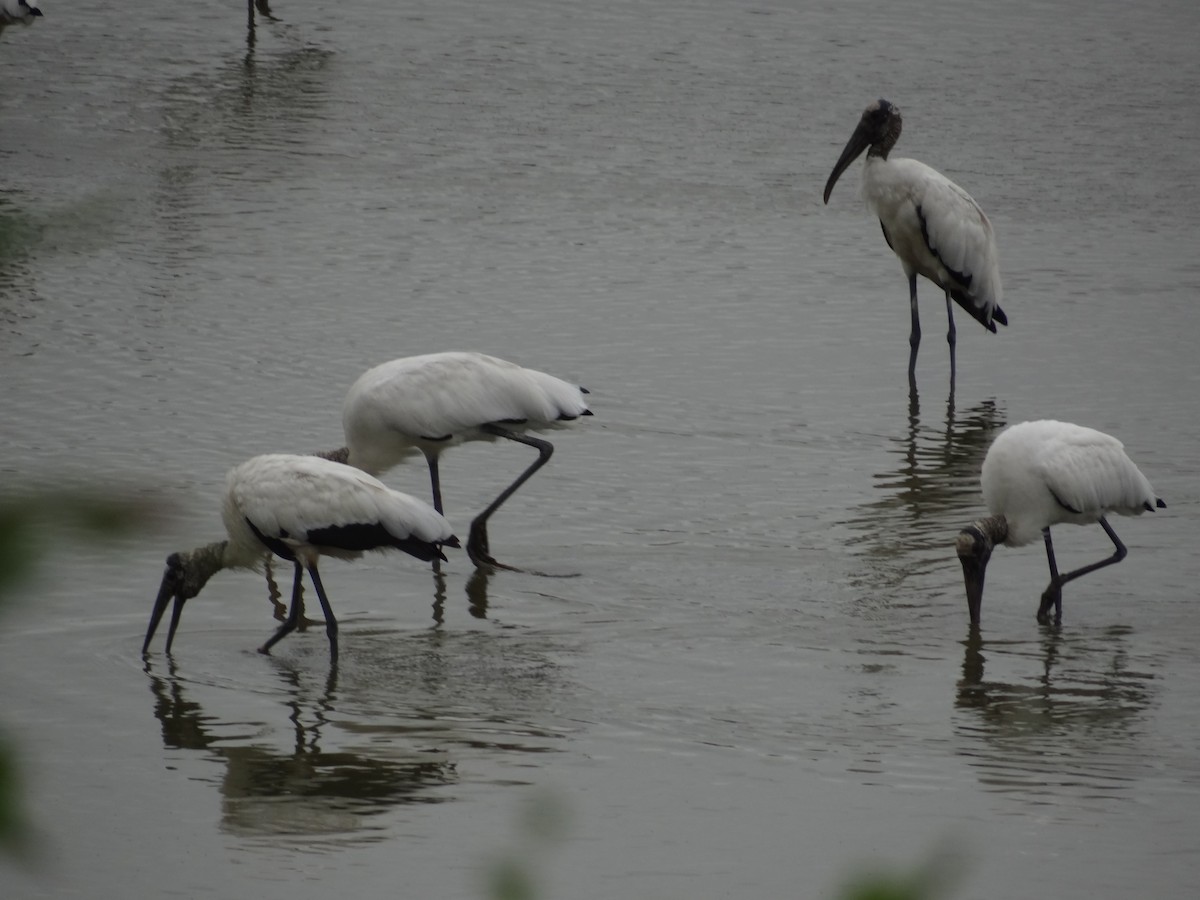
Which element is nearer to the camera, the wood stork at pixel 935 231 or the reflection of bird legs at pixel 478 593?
the reflection of bird legs at pixel 478 593

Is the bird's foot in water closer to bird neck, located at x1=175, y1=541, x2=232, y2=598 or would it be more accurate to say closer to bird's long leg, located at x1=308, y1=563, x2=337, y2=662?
bird's long leg, located at x1=308, y1=563, x2=337, y2=662

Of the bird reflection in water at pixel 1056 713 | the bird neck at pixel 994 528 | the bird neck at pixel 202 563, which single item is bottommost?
the bird reflection in water at pixel 1056 713

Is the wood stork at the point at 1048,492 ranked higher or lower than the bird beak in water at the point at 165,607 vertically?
higher

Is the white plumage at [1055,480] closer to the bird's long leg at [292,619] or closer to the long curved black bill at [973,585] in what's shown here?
the long curved black bill at [973,585]

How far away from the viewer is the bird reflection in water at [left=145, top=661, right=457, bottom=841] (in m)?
5.38

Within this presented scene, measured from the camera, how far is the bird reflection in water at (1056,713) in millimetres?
5707

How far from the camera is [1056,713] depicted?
622 cm

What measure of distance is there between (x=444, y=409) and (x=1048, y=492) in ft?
7.92

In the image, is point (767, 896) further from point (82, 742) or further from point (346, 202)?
point (346, 202)

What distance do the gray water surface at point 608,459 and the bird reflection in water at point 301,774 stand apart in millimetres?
17

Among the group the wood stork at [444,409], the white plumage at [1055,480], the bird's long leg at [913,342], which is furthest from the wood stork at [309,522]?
the bird's long leg at [913,342]

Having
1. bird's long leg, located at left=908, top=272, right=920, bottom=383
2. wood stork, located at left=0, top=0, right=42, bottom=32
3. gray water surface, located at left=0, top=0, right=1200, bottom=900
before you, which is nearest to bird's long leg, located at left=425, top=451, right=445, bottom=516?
gray water surface, located at left=0, top=0, right=1200, bottom=900

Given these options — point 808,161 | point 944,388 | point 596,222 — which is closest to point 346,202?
point 596,222

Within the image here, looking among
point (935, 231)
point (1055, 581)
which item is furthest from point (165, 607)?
point (935, 231)
